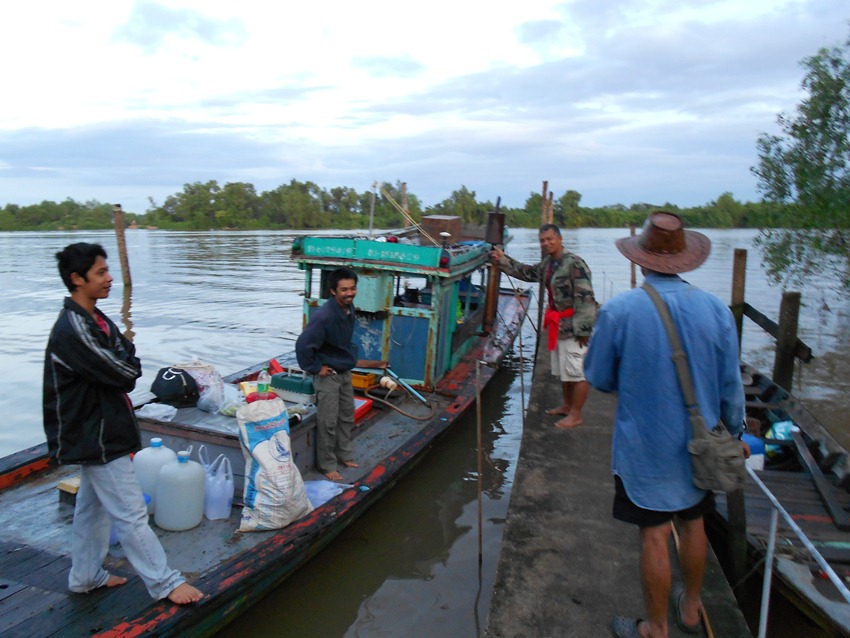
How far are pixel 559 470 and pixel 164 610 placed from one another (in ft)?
9.53

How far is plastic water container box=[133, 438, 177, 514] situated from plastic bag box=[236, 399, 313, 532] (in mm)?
610

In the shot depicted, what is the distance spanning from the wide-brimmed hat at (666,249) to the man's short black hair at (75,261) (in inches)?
97.1

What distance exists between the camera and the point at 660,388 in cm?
237

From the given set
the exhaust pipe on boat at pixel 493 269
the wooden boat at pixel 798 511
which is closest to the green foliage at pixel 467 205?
the exhaust pipe on boat at pixel 493 269

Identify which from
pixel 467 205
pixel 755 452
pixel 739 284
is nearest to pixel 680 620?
pixel 755 452

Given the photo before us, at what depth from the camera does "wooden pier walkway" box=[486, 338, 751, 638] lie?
9.73 ft

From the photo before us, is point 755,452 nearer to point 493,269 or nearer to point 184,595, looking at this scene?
point 493,269

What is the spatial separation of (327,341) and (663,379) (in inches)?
117

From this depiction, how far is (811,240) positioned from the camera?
39.1ft

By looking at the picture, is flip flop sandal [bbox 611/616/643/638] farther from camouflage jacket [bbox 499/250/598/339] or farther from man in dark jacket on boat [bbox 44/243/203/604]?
camouflage jacket [bbox 499/250/598/339]

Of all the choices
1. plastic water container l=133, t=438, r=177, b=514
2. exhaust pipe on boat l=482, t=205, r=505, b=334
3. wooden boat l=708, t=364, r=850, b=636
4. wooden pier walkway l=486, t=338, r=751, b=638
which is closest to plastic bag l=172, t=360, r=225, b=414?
plastic water container l=133, t=438, r=177, b=514

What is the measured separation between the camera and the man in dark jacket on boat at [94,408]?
2770 millimetres

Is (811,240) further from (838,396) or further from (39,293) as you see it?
(39,293)

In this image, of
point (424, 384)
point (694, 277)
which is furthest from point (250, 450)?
point (694, 277)
